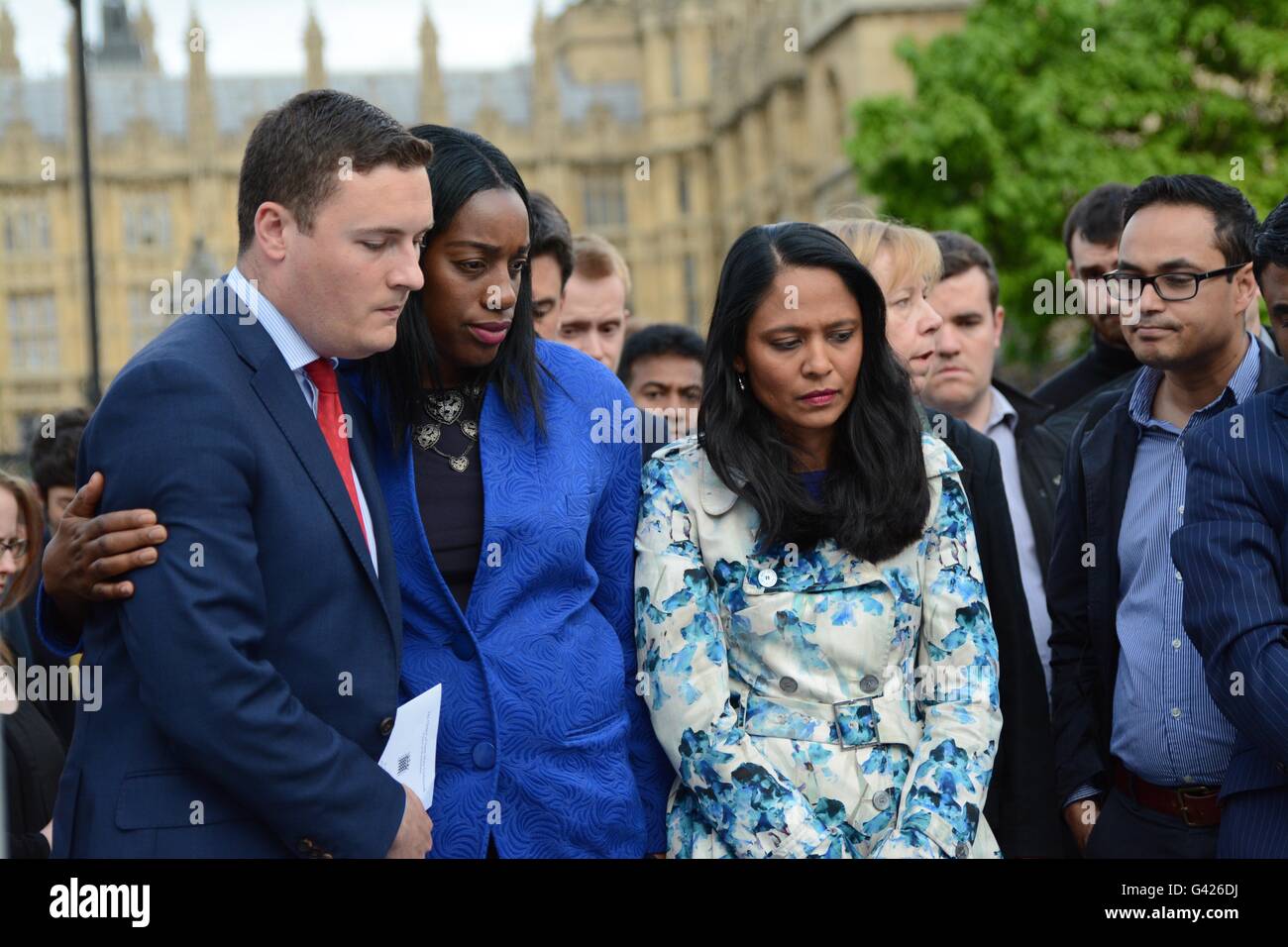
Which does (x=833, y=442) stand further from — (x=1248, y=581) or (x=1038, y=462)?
(x=1038, y=462)

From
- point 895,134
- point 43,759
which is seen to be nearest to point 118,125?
point 895,134

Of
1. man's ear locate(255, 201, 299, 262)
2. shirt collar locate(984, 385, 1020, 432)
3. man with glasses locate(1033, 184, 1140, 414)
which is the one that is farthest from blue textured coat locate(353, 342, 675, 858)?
man with glasses locate(1033, 184, 1140, 414)

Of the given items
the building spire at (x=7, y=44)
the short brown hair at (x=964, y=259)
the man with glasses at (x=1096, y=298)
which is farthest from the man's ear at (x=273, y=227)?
the building spire at (x=7, y=44)

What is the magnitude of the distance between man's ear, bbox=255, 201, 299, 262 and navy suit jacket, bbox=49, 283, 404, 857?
0.14 meters

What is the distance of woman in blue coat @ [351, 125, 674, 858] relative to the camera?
298 cm

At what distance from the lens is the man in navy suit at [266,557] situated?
8.13ft

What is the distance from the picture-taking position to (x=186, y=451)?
251 cm

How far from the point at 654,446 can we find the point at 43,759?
5.77ft

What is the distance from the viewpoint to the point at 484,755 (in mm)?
2965

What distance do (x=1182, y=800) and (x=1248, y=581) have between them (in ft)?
2.51

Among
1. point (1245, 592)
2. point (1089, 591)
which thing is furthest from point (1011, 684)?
point (1245, 592)

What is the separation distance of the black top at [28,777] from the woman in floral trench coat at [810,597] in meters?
1.84

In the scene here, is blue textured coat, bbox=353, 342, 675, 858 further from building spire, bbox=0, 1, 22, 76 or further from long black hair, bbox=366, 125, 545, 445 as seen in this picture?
building spire, bbox=0, 1, 22, 76
